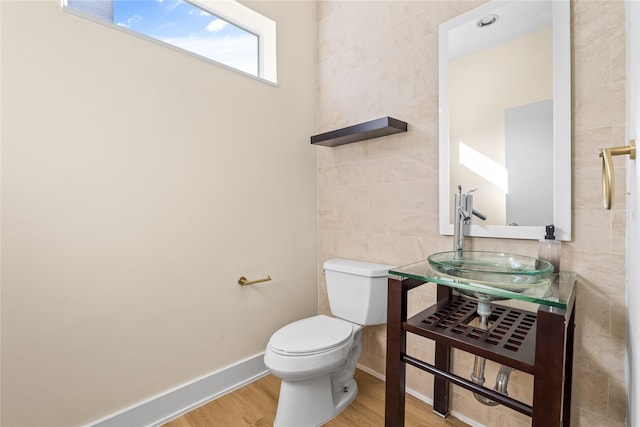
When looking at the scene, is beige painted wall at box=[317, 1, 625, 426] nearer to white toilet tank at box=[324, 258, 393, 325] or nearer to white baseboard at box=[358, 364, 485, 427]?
white baseboard at box=[358, 364, 485, 427]

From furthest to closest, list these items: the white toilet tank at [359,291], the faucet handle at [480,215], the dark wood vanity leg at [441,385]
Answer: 1. the white toilet tank at [359,291]
2. the dark wood vanity leg at [441,385]
3. the faucet handle at [480,215]

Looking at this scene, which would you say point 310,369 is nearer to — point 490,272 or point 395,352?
point 395,352

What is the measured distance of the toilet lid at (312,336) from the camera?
1.41 m

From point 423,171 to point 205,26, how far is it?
5.06ft

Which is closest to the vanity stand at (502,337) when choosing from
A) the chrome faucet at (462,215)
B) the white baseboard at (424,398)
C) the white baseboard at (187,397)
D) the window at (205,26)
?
the chrome faucet at (462,215)

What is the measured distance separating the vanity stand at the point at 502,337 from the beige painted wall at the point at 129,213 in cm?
101

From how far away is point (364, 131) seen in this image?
1662 mm

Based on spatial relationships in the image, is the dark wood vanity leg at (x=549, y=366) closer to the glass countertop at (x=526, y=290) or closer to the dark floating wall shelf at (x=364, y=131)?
the glass countertop at (x=526, y=290)

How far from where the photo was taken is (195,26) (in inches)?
71.1

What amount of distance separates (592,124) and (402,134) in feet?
2.61

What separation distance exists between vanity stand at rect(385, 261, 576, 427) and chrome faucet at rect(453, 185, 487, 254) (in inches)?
8.9

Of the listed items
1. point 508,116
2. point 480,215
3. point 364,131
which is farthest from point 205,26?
point 480,215

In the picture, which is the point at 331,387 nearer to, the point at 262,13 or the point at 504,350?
the point at 504,350

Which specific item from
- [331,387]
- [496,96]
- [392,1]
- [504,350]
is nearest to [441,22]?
[392,1]
